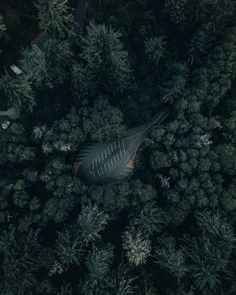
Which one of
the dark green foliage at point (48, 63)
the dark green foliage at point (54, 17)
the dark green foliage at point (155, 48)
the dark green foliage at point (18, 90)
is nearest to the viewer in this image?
the dark green foliage at point (54, 17)

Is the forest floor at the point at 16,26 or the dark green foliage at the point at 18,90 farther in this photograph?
the forest floor at the point at 16,26

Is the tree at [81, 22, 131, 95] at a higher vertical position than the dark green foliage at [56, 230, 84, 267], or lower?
higher

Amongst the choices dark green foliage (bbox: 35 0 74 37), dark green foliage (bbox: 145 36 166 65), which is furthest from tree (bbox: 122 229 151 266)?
dark green foliage (bbox: 35 0 74 37)

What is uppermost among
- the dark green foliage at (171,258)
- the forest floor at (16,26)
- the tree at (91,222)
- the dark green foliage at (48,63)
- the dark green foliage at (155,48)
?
the forest floor at (16,26)

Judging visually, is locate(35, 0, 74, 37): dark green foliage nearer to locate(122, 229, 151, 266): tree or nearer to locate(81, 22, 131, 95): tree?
locate(81, 22, 131, 95): tree

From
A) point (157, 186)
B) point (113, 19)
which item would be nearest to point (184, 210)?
point (157, 186)

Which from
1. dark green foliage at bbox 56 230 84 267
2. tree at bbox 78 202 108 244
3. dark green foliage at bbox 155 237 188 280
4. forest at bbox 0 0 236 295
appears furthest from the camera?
forest at bbox 0 0 236 295

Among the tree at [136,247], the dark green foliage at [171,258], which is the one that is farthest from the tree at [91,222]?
the dark green foliage at [171,258]

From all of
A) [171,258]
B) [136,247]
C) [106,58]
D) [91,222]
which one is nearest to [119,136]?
[106,58]

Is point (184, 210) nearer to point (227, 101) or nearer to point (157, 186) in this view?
point (157, 186)

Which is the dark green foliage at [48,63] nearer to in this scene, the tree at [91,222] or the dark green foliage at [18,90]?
the dark green foliage at [18,90]
